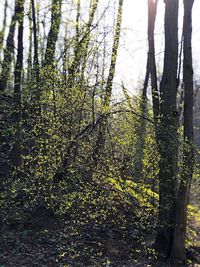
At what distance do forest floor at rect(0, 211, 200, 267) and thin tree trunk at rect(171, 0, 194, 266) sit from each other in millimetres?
471

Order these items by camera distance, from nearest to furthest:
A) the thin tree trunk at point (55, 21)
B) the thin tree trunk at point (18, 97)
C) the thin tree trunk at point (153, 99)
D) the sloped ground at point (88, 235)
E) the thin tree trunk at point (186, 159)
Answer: the sloped ground at point (88, 235), the thin tree trunk at point (186, 159), the thin tree trunk at point (153, 99), the thin tree trunk at point (18, 97), the thin tree trunk at point (55, 21)

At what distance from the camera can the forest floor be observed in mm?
7336

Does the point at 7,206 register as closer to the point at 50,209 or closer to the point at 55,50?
the point at 50,209

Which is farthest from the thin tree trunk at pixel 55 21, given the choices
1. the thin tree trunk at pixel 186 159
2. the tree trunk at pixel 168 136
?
the thin tree trunk at pixel 186 159

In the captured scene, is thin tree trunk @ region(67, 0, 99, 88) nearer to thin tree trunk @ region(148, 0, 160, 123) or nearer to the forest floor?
thin tree trunk @ region(148, 0, 160, 123)

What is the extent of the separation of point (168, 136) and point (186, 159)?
601 mm

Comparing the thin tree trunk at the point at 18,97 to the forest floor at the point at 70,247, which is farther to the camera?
the thin tree trunk at the point at 18,97

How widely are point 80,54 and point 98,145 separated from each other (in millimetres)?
2057

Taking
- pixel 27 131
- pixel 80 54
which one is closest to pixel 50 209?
pixel 27 131

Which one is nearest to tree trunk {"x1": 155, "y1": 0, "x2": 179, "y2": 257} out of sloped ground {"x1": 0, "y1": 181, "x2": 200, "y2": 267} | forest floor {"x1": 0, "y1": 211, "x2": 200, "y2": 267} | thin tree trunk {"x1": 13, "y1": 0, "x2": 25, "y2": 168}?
sloped ground {"x1": 0, "y1": 181, "x2": 200, "y2": 267}

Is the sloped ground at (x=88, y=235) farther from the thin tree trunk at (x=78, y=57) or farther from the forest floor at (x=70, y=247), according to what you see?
the thin tree trunk at (x=78, y=57)

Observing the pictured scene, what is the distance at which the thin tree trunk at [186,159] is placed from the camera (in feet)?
25.1

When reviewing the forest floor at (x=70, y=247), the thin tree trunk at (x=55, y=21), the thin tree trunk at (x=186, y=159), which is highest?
the thin tree trunk at (x=55, y=21)

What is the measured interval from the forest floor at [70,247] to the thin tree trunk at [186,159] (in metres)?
0.47
